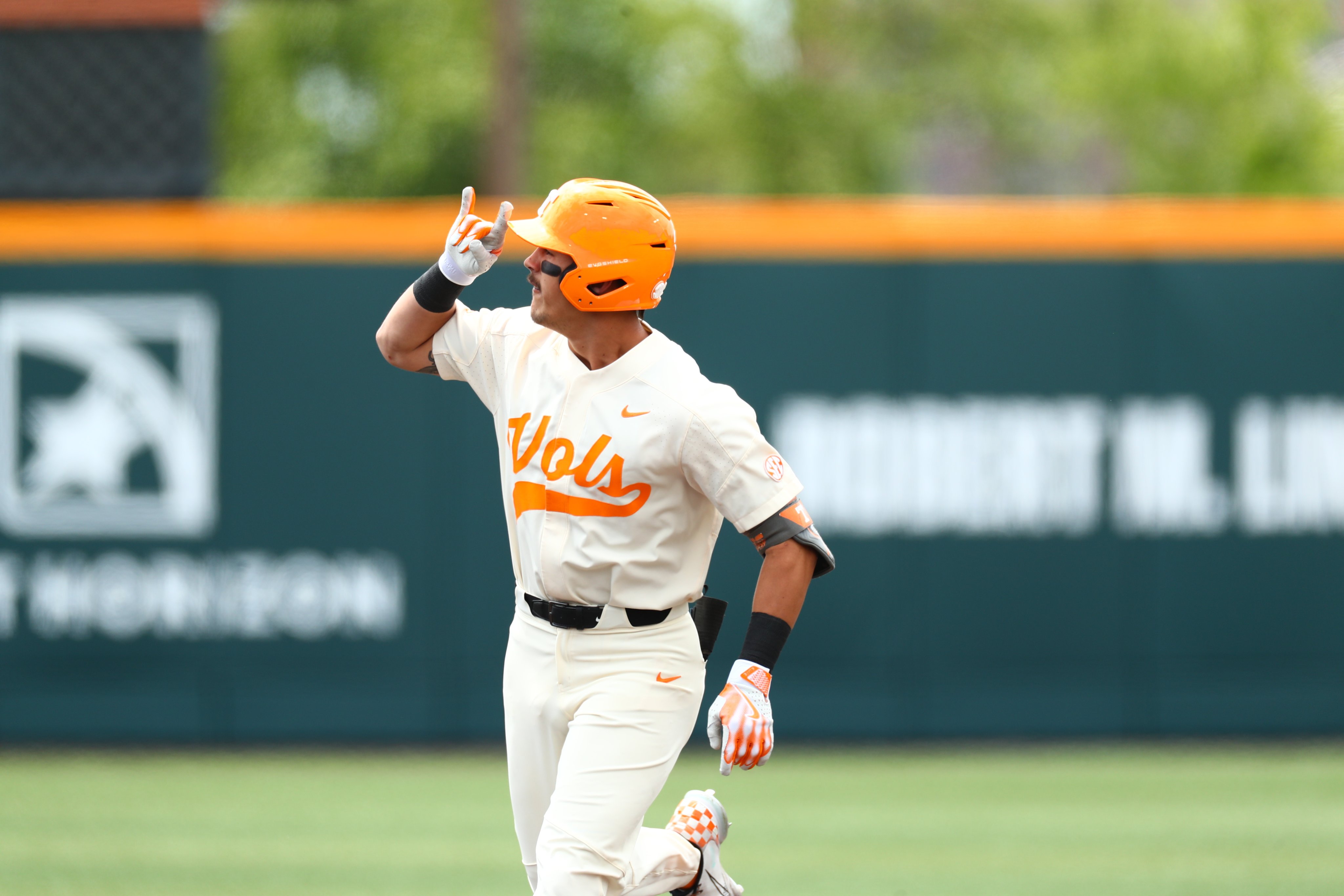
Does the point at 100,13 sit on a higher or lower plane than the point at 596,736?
higher

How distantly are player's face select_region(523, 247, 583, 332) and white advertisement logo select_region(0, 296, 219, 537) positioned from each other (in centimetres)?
587

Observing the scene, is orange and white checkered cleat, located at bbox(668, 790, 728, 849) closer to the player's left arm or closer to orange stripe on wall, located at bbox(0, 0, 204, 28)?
the player's left arm

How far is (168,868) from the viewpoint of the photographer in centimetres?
680

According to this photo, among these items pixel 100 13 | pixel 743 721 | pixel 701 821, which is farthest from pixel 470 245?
pixel 100 13

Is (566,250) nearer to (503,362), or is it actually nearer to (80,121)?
(503,362)

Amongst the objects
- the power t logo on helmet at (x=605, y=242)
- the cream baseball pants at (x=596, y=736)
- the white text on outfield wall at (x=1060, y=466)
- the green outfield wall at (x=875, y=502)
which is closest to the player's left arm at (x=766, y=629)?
the cream baseball pants at (x=596, y=736)

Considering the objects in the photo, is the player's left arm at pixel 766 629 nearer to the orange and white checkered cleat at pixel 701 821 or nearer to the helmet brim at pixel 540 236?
the orange and white checkered cleat at pixel 701 821

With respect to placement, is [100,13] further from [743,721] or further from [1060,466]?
[743,721]

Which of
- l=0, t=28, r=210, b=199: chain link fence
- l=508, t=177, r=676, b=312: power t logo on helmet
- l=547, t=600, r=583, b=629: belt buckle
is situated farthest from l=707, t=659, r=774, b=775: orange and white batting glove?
l=0, t=28, r=210, b=199: chain link fence

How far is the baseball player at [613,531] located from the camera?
13.9ft

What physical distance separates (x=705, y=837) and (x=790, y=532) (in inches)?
41.9

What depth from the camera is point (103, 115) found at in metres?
9.95

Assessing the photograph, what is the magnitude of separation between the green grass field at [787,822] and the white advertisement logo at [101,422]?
52.6 inches

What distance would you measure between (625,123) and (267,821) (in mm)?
24014
